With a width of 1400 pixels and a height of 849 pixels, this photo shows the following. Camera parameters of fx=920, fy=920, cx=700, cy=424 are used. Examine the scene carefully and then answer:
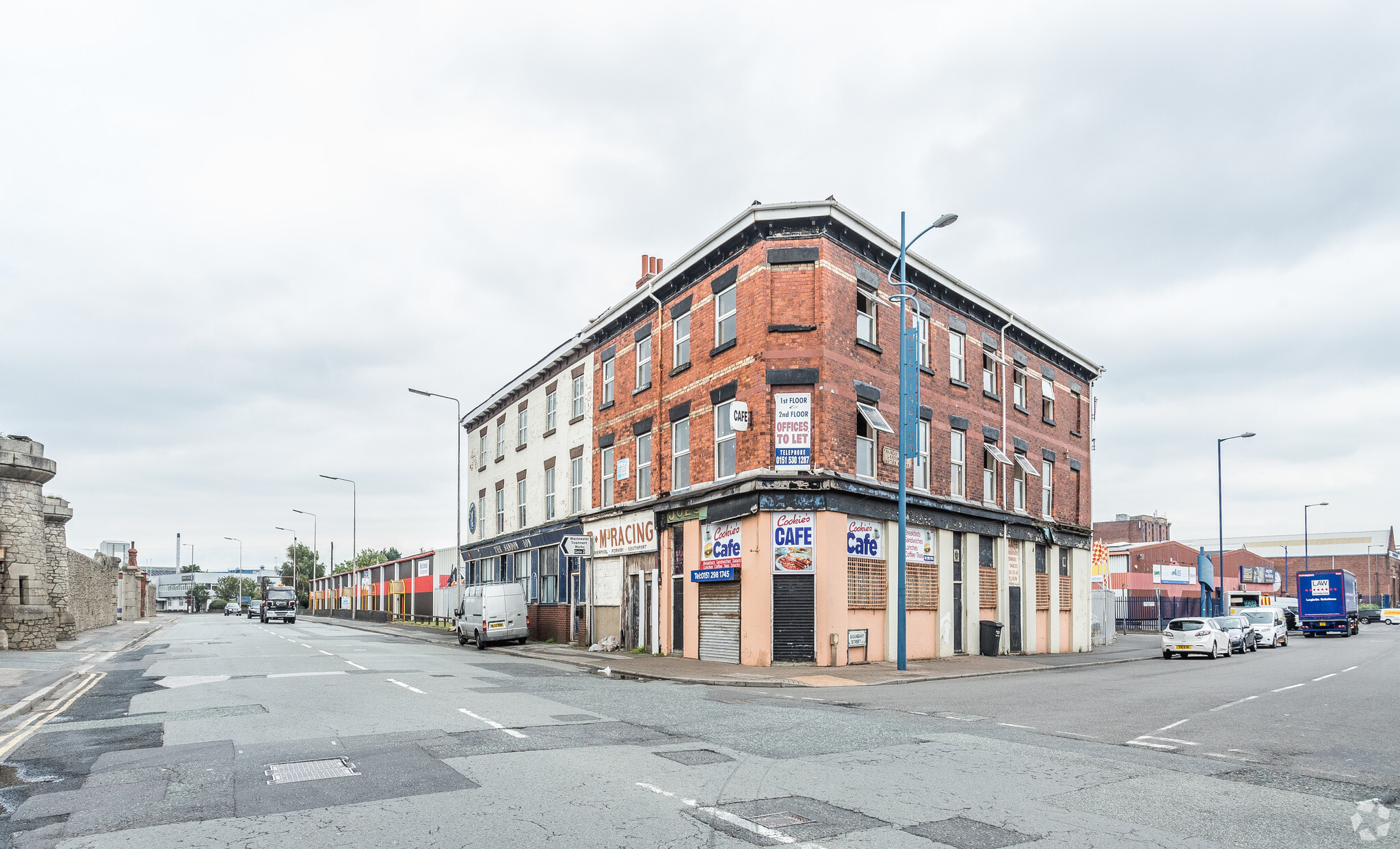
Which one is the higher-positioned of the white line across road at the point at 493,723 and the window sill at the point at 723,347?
the window sill at the point at 723,347

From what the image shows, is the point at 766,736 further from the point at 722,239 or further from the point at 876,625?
the point at 722,239

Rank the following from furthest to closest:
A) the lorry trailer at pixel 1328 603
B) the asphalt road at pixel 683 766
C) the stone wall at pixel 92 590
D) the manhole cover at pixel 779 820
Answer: the lorry trailer at pixel 1328 603
the stone wall at pixel 92 590
the manhole cover at pixel 779 820
the asphalt road at pixel 683 766

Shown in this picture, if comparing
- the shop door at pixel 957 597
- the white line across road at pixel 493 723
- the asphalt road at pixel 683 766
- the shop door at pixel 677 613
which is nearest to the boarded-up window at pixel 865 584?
the shop door at pixel 957 597

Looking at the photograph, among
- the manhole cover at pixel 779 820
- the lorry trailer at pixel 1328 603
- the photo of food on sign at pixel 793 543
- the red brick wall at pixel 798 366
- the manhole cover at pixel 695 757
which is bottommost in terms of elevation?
the lorry trailer at pixel 1328 603

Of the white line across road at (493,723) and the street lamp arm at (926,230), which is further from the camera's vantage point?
the street lamp arm at (926,230)

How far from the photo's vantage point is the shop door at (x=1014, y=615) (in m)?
31.0

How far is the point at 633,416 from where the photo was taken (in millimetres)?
31016

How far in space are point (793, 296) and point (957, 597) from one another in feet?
35.9

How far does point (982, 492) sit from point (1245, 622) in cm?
1529

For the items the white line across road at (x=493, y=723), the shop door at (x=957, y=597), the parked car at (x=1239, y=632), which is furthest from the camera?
the parked car at (x=1239, y=632)

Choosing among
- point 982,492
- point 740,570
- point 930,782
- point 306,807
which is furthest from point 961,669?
point 306,807

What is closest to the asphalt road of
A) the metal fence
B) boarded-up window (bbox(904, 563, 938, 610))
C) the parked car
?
boarded-up window (bbox(904, 563, 938, 610))

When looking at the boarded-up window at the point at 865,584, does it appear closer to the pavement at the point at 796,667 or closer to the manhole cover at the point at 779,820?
the pavement at the point at 796,667

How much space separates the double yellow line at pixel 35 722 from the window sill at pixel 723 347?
637 inches
